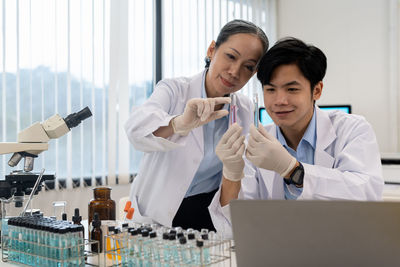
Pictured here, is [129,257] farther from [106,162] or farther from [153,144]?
[106,162]

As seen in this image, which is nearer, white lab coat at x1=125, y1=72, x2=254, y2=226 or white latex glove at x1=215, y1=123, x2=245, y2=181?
white latex glove at x1=215, y1=123, x2=245, y2=181

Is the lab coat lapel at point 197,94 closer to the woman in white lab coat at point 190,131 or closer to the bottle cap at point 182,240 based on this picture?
the woman in white lab coat at point 190,131

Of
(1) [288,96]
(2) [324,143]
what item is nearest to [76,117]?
(1) [288,96]

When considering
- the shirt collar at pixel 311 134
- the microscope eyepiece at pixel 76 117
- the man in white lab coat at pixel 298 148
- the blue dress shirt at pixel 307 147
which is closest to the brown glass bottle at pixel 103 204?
the microscope eyepiece at pixel 76 117

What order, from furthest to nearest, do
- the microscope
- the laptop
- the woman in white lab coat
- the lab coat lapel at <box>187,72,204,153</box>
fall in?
the lab coat lapel at <box>187,72,204,153</box> < the woman in white lab coat < the microscope < the laptop

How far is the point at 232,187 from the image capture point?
5.26 ft

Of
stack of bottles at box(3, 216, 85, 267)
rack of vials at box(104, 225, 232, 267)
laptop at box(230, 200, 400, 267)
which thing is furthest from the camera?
stack of bottles at box(3, 216, 85, 267)

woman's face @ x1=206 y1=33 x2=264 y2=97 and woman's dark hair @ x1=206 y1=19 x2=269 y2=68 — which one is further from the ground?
woman's dark hair @ x1=206 y1=19 x2=269 y2=68

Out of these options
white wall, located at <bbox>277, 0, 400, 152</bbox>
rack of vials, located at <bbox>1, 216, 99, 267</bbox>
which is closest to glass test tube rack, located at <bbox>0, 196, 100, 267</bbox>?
rack of vials, located at <bbox>1, 216, 99, 267</bbox>

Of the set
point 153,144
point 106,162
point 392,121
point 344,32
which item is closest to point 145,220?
point 153,144

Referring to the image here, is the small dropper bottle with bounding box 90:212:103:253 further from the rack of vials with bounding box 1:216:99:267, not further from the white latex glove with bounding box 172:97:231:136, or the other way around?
the white latex glove with bounding box 172:97:231:136

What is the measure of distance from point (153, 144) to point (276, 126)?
0.53 m

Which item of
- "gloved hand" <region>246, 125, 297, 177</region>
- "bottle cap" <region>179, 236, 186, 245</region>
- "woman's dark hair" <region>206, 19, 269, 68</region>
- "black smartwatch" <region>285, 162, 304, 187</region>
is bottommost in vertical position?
"bottle cap" <region>179, 236, 186, 245</region>

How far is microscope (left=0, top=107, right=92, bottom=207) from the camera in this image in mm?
1511
